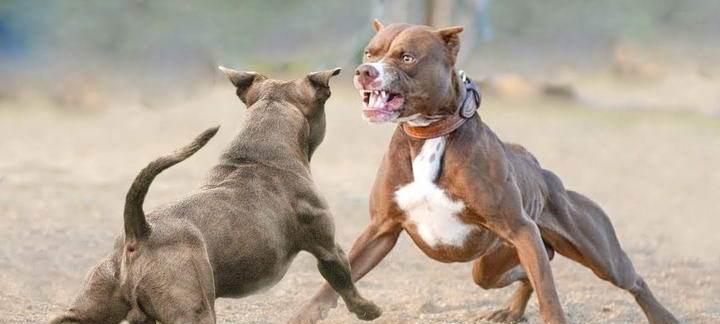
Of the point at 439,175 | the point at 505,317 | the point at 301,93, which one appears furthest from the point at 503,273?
the point at 301,93

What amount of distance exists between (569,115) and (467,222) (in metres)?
12.7

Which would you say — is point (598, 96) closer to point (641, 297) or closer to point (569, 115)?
point (569, 115)

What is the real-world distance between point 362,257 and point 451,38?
103 cm

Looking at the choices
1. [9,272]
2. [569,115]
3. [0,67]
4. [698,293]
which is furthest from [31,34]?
[698,293]

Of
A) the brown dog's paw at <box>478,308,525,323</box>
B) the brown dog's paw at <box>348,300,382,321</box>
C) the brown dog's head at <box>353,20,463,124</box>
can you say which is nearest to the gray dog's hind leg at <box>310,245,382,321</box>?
the brown dog's paw at <box>348,300,382,321</box>

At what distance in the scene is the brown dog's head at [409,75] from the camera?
18.2ft

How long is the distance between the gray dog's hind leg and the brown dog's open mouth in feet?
2.15

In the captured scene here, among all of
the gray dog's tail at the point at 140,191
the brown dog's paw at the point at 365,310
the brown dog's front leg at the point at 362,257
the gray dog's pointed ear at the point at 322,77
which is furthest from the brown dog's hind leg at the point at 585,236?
the gray dog's tail at the point at 140,191

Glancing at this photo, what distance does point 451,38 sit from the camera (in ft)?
19.1

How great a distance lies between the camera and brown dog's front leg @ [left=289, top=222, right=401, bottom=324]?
6.11 meters

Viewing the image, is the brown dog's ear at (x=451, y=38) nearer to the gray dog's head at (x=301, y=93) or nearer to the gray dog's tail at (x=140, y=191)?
the gray dog's head at (x=301, y=93)

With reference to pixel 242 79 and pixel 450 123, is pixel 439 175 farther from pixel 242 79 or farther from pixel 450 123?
pixel 242 79

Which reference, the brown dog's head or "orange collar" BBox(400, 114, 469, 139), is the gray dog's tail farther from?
"orange collar" BBox(400, 114, 469, 139)

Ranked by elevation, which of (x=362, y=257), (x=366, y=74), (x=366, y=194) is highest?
(x=366, y=74)
